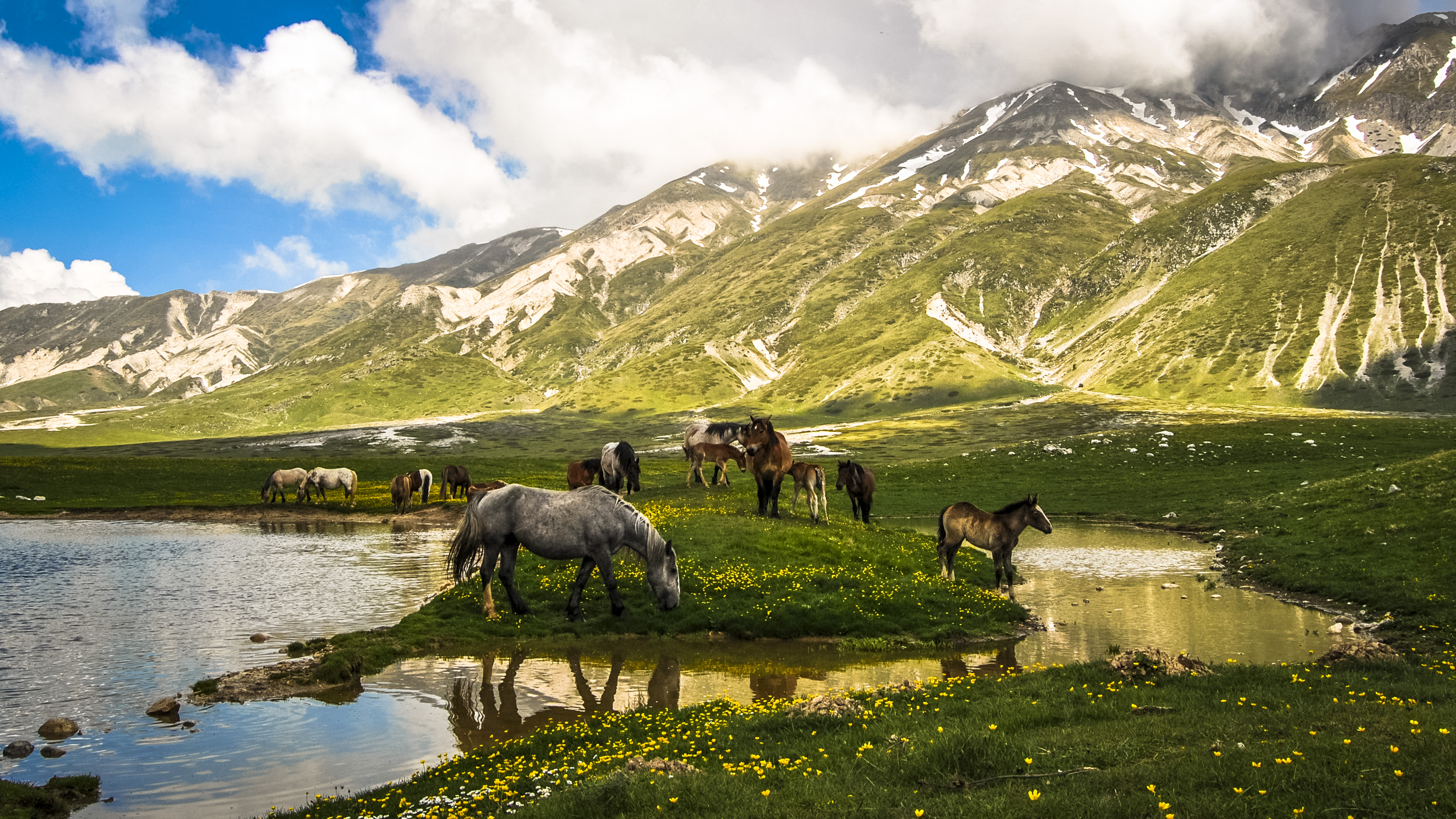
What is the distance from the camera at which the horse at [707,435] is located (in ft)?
164

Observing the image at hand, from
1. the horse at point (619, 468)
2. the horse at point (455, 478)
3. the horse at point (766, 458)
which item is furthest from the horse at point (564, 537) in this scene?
the horse at point (455, 478)

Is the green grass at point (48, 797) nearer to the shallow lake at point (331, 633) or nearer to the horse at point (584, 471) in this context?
the shallow lake at point (331, 633)

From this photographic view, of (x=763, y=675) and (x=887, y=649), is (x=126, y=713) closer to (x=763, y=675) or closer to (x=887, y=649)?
(x=763, y=675)

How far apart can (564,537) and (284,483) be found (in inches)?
2239

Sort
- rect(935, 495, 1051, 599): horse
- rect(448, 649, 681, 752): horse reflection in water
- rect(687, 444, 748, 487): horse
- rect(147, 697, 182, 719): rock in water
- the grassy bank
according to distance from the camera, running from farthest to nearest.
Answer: rect(687, 444, 748, 487): horse < rect(935, 495, 1051, 599): horse < rect(147, 697, 182, 719): rock in water < rect(448, 649, 681, 752): horse reflection in water < the grassy bank

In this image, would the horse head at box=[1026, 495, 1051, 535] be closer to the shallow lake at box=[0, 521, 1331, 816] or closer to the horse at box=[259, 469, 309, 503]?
the shallow lake at box=[0, 521, 1331, 816]

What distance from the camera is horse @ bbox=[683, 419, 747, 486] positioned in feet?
164

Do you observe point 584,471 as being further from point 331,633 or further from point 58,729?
point 58,729

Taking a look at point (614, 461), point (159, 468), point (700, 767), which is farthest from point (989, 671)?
point (159, 468)

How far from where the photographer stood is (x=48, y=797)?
12008 mm

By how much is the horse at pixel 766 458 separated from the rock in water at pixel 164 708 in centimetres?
2382

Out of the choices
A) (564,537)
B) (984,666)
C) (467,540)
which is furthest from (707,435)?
(984,666)

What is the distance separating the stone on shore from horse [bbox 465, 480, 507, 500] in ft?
38.4

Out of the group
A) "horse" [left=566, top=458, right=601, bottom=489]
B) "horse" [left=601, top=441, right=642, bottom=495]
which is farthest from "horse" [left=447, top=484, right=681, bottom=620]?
"horse" [left=566, top=458, right=601, bottom=489]
